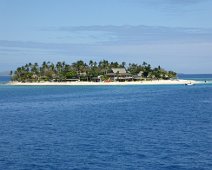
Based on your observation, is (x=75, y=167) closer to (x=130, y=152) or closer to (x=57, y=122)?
(x=130, y=152)

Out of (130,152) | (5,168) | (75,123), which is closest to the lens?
(5,168)

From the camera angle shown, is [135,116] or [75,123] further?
[135,116]

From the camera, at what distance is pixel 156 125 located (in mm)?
66062

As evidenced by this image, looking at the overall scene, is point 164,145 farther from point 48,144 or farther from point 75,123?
point 75,123

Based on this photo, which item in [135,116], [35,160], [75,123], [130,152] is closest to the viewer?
[35,160]

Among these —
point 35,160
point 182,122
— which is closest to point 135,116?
A: point 182,122

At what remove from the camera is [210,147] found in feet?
154

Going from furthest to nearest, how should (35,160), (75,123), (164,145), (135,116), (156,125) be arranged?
1. (135,116)
2. (75,123)
3. (156,125)
4. (164,145)
5. (35,160)

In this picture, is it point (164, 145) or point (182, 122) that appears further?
point (182, 122)

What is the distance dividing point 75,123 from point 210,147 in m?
28.7

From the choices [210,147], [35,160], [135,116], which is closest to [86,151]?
[35,160]

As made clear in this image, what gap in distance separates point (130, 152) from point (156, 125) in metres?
21.5

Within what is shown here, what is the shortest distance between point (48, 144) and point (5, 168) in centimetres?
1102

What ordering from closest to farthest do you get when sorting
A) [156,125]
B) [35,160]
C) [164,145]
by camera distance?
[35,160] → [164,145] → [156,125]
